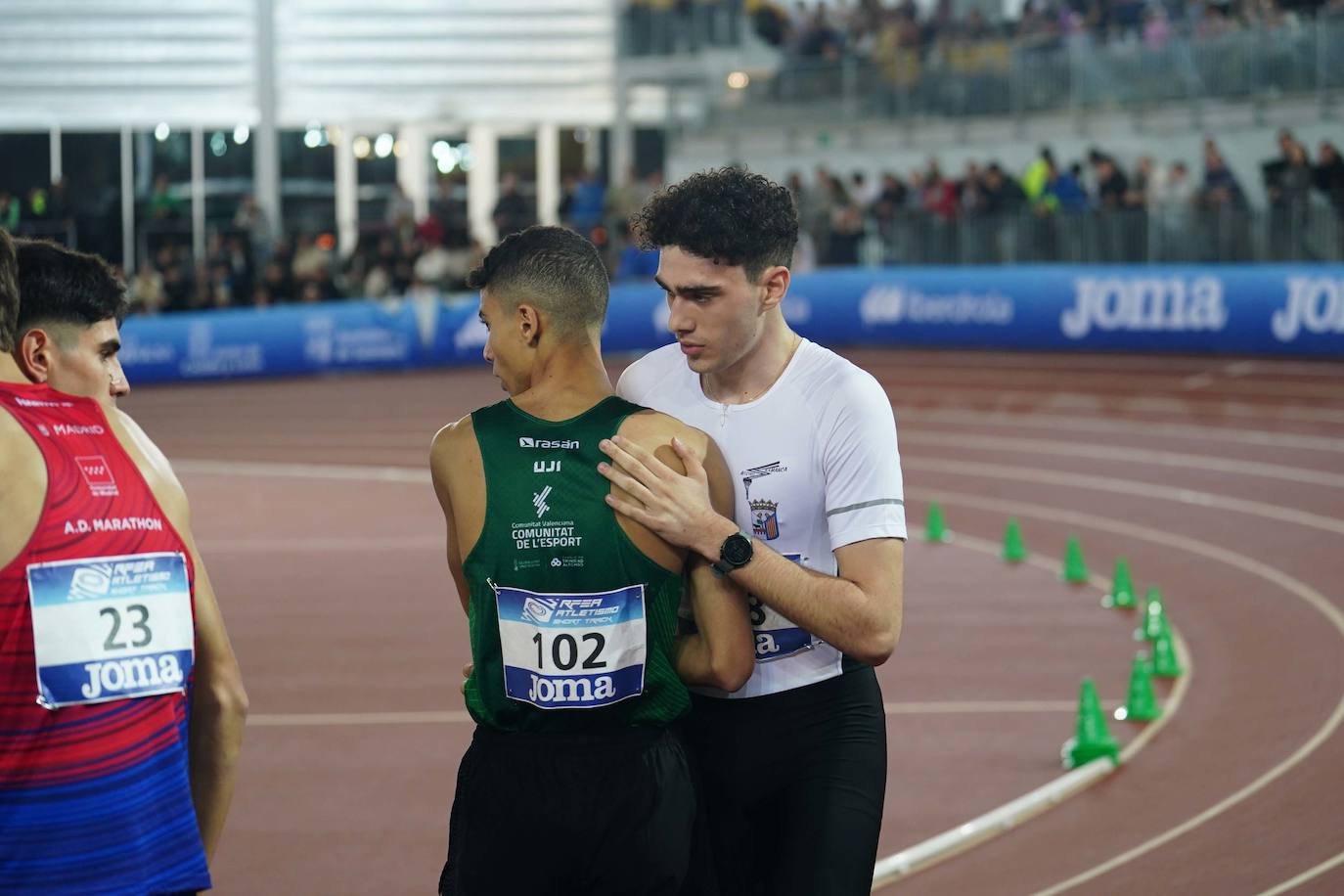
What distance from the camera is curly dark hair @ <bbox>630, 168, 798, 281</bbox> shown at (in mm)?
3939

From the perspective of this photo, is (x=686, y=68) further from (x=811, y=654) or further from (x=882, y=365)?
(x=811, y=654)

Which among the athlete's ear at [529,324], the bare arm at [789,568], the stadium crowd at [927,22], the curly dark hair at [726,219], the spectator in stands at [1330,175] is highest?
the stadium crowd at [927,22]

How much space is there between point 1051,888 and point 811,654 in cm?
289

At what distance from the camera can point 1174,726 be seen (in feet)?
28.7

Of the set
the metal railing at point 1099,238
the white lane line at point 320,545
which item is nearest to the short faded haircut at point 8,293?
the white lane line at point 320,545

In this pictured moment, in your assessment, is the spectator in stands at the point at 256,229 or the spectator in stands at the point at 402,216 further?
the spectator in stands at the point at 256,229

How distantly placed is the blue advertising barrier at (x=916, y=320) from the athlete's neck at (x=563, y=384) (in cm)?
1849

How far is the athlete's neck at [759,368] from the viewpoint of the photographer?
415 cm

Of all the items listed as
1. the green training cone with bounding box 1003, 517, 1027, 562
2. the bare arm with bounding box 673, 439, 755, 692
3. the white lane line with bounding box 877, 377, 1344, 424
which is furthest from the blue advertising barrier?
the bare arm with bounding box 673, 439, 755, 692

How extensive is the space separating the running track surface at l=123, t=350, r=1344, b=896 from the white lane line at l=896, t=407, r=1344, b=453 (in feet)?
0.19

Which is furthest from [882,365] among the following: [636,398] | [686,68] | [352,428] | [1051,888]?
[636,398]

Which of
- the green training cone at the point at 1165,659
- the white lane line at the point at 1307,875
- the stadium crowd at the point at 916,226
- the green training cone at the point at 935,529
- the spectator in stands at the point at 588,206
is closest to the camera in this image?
the white lane line at the point at 1307,875

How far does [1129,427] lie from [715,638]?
15753mm

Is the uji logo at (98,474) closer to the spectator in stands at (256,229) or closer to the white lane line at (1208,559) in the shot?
the white lane line at (1208,559)
